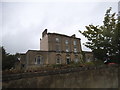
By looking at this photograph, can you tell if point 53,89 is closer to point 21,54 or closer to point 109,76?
point 109,76

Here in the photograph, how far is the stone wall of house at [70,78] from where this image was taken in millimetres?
8000

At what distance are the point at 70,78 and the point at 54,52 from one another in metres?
25.8

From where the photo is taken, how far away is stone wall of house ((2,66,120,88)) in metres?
8.00

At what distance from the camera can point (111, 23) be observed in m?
15.6

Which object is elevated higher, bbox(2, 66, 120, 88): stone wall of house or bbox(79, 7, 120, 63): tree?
bbox(79, 7, 120, 63): tree

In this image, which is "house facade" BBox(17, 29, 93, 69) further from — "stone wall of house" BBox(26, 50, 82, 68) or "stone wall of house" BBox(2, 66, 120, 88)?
"stone wall of house" BBox(2, 66, 120, 88)

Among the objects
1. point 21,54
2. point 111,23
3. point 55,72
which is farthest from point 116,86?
point 21,54

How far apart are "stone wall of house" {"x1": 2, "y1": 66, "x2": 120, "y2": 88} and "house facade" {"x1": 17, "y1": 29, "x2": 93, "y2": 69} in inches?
826

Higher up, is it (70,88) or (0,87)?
(0,87)

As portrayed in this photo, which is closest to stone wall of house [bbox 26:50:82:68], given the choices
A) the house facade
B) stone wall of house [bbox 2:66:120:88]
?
the house facade

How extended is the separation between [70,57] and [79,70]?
2706 centimetres

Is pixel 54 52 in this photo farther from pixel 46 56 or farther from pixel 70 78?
pixel 70 78

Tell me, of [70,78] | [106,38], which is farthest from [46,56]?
[70,78]

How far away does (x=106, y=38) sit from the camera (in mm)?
14523
